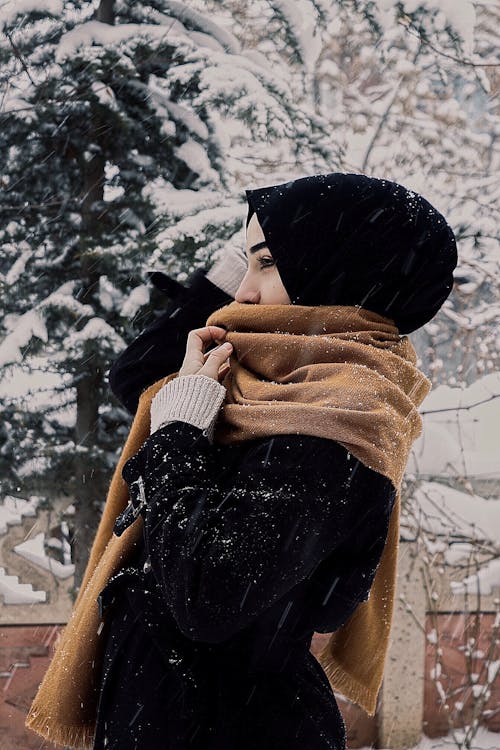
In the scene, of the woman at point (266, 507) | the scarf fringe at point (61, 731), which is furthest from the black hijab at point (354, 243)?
the scarf fringe at point (61, 731)

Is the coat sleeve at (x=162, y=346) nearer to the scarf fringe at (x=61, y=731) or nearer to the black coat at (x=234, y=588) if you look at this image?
the black coat at (x=234, y=588)

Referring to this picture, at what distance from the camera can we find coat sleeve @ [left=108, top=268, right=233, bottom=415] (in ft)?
5.72

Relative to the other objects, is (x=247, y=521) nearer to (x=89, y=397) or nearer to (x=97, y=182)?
(x=89, y=397)

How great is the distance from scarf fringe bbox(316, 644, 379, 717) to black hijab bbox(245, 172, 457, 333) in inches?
32.7

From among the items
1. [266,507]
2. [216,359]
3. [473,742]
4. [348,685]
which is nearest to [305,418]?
[266,507]

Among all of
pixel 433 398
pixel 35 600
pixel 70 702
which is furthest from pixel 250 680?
pixel 433 398

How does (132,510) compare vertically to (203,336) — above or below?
below

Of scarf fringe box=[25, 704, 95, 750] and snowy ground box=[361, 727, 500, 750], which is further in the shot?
snowy ground box=[361, 727, 500, 750]

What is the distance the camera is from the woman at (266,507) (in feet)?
3.86

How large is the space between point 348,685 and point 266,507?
772 millimetres

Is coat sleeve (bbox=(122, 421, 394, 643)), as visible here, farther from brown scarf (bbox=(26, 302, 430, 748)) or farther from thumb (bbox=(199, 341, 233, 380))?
thumb (bbox=(199, 341, 233, 380))

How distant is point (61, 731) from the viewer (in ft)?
5.02

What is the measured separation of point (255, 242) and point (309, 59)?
268 centimetres

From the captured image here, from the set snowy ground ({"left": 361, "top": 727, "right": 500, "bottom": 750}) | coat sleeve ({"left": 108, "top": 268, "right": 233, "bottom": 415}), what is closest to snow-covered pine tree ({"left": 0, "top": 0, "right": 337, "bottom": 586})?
coat sleeve ({"left": 108, "top": 268, "right": 233, "bottom": 415})
